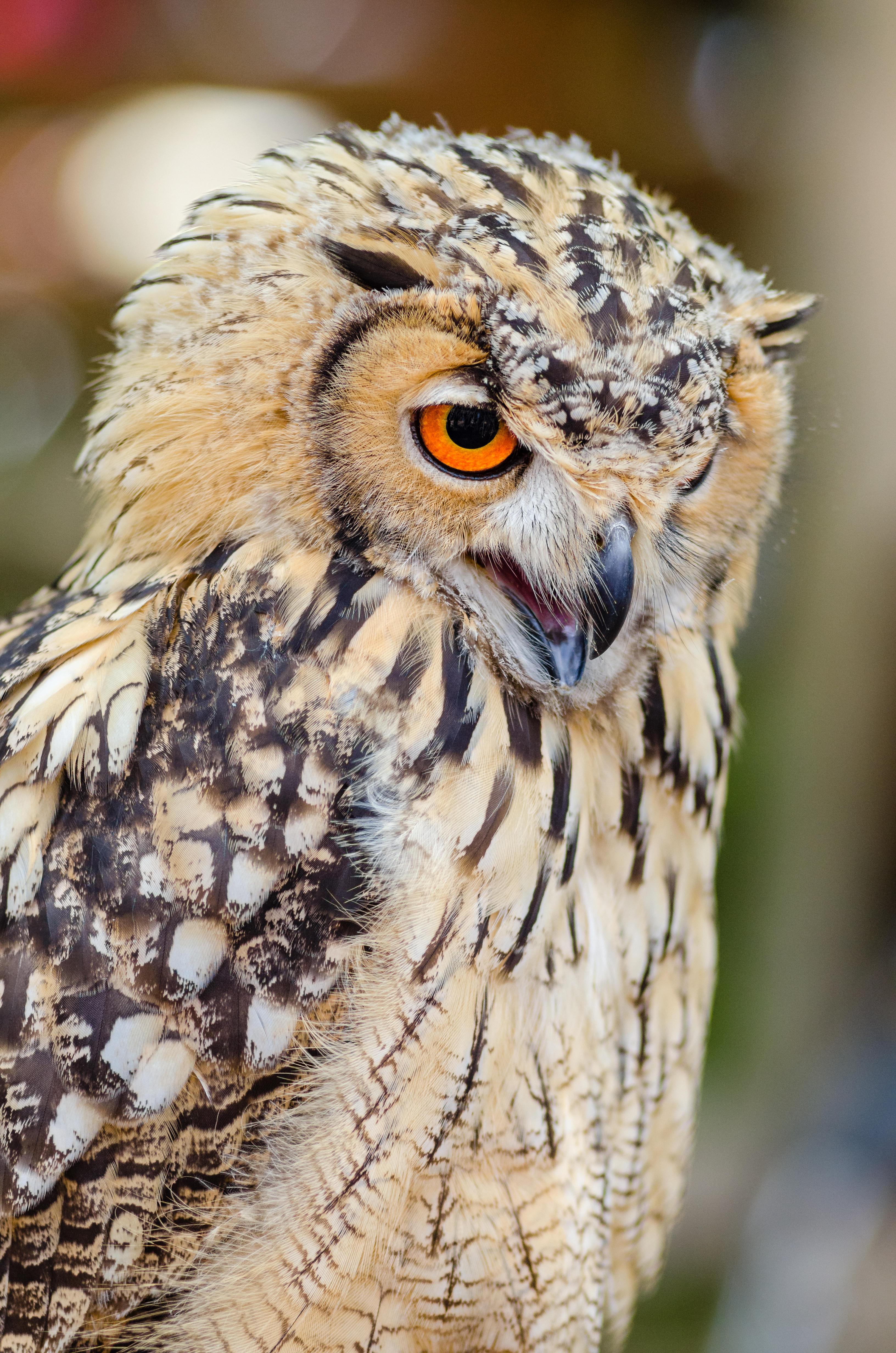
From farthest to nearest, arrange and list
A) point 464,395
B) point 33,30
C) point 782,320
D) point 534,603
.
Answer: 1. point 33,30
2. point 782,320
3. point 534,603
4. point 464,395

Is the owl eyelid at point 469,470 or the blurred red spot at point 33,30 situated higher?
the blurred red spot at point 33,30

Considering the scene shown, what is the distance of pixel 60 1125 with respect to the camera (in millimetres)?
951

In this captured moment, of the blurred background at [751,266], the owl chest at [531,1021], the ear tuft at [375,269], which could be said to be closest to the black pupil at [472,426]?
the ear tuft at [375,269]

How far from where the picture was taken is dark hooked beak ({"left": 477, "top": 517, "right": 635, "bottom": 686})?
3.15 feet

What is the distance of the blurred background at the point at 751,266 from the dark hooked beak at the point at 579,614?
1.48 m

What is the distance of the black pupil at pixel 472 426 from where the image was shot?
0.88 metres

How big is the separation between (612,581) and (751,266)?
2.12 metres

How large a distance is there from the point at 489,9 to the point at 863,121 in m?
0.99

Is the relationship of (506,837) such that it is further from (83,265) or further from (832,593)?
(83,265)

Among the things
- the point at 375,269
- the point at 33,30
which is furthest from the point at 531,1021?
the point at 33,30

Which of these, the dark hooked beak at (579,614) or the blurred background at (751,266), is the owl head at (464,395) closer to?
the dark hooked beak at (579,614)

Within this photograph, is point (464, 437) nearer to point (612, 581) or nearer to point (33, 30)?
point (612, 581)

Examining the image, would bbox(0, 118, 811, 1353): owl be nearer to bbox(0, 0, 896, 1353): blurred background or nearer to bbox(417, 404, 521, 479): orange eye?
bbox(417, 404, 521, 479): orange eye

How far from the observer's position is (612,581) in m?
0.96
